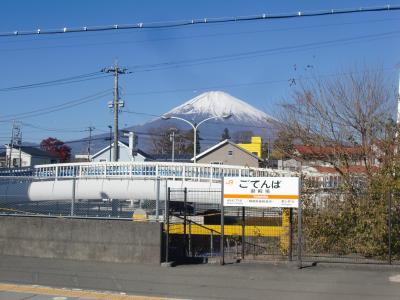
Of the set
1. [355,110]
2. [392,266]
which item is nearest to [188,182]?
[355,110]

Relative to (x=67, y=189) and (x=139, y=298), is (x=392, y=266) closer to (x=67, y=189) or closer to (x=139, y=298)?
(x=139, y=298)

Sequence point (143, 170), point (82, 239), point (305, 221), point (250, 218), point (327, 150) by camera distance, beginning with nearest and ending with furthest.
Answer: point (305, 221)
point (82, 239)
point (250, 218)
point (327, 150)
point (143, 170)

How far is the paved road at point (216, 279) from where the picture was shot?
35.5ft

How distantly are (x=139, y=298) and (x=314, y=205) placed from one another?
20.6 ft

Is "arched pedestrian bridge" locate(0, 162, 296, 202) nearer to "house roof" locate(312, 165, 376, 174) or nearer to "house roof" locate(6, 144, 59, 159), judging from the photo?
"house roof" locate(312, 165, 376, 174)

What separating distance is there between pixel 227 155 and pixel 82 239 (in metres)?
63.1

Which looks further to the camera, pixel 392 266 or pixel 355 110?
pixel 355 110

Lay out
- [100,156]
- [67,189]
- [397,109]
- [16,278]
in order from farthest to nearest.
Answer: [100,156]
[67,189]
[397,109]
[16,278]

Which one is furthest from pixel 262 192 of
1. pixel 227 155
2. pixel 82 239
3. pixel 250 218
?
pixel 227 155

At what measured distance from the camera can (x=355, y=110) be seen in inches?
725

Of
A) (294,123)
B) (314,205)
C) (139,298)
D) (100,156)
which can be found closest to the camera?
(139,298)

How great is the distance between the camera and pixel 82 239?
1497 centimetres

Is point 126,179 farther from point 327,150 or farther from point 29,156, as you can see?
point 29,156

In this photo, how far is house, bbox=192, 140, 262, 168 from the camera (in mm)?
76812
